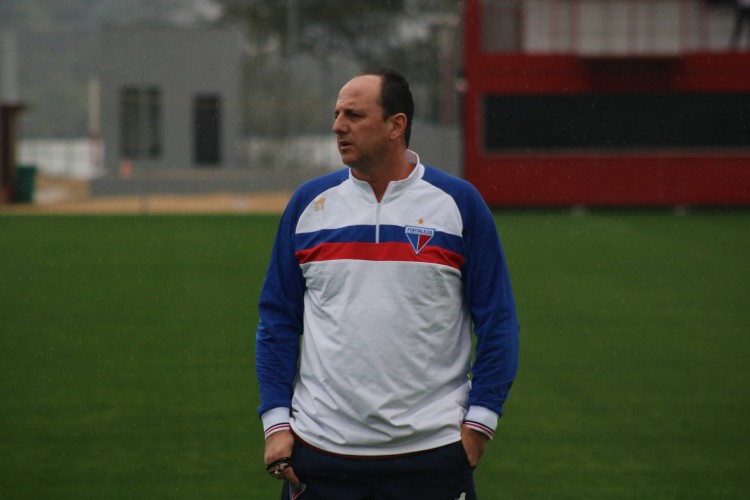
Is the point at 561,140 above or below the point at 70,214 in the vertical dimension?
above

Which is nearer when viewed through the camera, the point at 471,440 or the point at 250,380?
the point at 471,440

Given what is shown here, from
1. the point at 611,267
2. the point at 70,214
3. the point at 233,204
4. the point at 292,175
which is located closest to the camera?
the point at 611,267

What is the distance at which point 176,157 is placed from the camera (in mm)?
39375

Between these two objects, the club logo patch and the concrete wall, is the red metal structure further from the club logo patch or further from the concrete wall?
the club logo patch

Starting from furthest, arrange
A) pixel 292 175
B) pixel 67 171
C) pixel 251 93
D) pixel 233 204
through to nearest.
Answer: pixel 67 171, pixel 251 93, pixel 292 175, pixel 233 204

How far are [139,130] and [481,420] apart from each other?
36.8m

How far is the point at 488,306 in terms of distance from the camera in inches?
138

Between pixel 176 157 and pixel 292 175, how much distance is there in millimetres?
4500

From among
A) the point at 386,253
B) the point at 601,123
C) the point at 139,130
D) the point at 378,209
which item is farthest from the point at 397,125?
the point at 139,130

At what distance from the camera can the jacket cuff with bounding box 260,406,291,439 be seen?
3.51 meters

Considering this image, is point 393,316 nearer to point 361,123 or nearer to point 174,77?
point 361,123

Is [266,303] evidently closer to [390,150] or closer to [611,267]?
[390,150]

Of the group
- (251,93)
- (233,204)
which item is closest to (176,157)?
(251,93)

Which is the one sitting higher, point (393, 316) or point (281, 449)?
point (393, 316)
